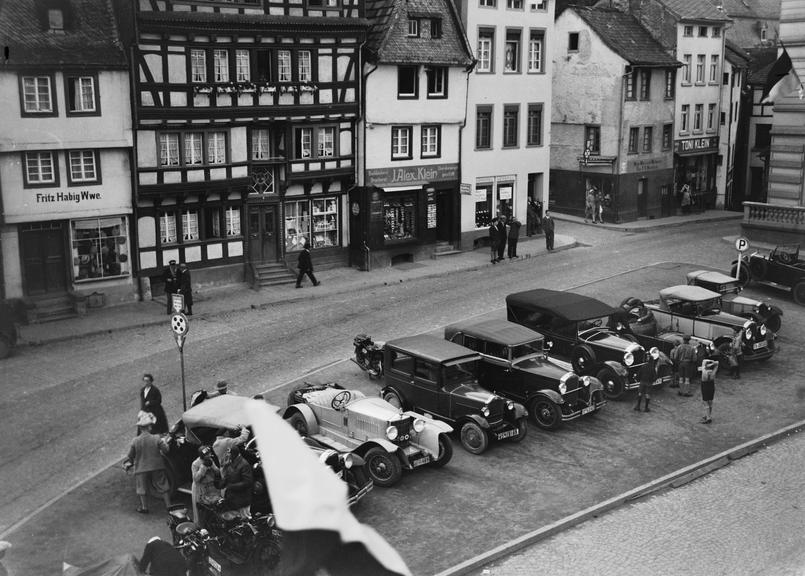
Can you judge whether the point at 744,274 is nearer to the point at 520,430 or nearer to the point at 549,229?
the point at 549,229

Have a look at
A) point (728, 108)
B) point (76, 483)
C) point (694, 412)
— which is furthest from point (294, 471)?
point (728, 108)

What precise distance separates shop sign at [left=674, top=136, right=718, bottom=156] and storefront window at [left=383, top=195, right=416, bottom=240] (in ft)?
66.6

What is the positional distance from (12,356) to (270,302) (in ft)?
27.6

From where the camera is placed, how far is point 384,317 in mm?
28062

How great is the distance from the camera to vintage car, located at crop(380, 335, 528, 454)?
18172mm

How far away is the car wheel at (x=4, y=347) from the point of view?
23984 mm

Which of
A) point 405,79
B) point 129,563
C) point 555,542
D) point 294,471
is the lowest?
point 555,542

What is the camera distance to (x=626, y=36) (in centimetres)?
4759

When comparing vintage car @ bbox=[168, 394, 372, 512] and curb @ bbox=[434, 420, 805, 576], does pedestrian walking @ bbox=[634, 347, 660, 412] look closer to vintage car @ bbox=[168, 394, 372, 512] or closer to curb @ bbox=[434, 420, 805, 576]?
curb @ bbox=[434, 420, 805, 576]

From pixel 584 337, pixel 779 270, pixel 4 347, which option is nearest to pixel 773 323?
pixel 779 270

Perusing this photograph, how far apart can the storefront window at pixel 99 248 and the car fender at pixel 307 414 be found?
44.4 ft

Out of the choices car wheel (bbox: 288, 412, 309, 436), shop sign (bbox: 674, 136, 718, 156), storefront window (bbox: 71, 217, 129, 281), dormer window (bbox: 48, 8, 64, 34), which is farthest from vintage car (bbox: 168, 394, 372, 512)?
shop sign (bbox: 674, 136, 718, 156)

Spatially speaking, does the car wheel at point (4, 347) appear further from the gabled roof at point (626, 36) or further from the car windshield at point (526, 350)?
the gabled roof at point (626, 36)

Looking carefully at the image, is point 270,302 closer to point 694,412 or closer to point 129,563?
point 694,412
